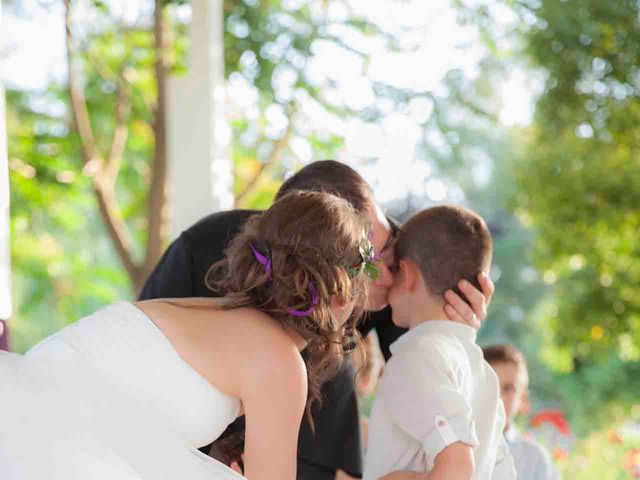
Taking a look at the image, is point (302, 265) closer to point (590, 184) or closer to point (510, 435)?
point (510, 435)

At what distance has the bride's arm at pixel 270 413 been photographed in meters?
1.82

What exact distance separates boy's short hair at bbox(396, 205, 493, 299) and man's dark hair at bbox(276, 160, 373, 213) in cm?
13

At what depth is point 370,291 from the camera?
234 cm

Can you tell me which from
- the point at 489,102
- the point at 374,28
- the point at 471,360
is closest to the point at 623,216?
the point at 374,28

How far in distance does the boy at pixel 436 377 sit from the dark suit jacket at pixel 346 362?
20 cm

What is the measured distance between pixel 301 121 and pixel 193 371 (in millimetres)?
3995

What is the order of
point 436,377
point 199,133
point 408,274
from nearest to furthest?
point 436,377 → point 408,274 → point 199,133

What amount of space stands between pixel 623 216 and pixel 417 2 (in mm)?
1991

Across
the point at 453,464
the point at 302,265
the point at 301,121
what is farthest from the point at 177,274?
the point at 301,121

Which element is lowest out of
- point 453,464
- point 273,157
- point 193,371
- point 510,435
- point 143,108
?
point 510,435

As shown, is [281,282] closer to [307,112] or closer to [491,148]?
[307,112]

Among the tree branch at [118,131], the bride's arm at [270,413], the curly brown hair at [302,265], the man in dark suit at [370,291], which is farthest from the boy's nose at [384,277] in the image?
the tree branch at [118,131]

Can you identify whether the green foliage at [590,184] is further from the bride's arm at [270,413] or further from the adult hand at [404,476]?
the bride's arm at [270,413]

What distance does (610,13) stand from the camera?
6.50 meters
